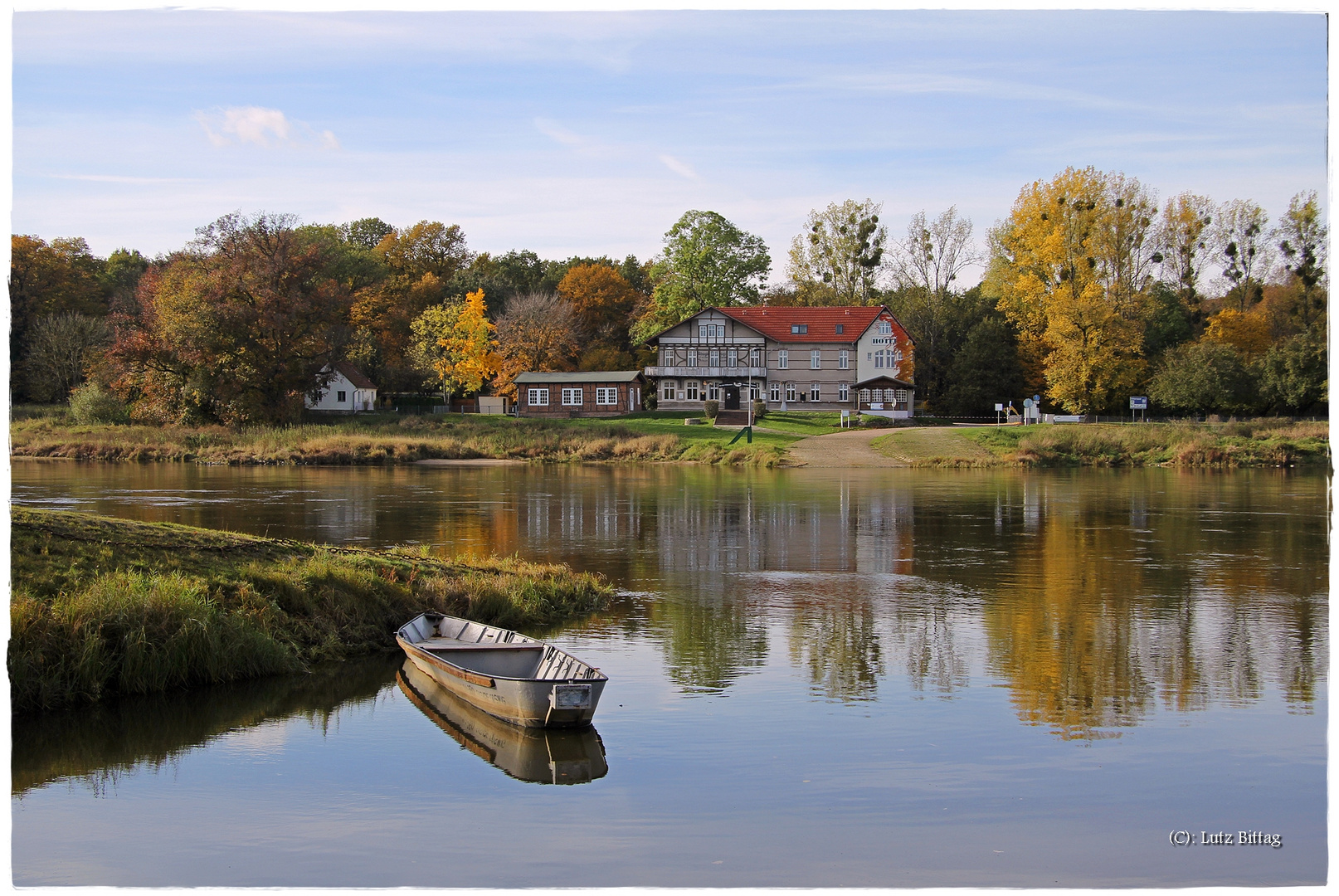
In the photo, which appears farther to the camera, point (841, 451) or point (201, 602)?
point (841, 451)

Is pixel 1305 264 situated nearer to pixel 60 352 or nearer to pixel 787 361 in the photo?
pixel 787 361

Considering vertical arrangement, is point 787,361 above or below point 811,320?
below

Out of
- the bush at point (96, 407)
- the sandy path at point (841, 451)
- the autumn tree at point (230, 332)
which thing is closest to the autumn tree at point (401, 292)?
the autumn tree at point (230, 332)

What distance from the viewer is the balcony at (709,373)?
287 ft

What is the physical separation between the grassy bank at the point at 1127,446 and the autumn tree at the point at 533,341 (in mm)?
31947

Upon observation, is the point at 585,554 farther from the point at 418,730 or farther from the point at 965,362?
the point at 965,362

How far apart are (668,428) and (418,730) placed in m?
59.7

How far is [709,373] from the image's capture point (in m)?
87.9

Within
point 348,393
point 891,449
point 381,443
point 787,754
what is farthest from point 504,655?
point 348,393

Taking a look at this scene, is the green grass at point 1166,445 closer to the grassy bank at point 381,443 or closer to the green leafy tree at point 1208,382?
the green leafy tree at point 1208,382

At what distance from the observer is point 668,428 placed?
7350 centimetres

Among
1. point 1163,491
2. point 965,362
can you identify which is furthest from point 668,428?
point 1163,491

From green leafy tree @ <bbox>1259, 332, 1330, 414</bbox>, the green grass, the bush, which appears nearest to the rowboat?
the green grass

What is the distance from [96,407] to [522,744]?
224 feet
